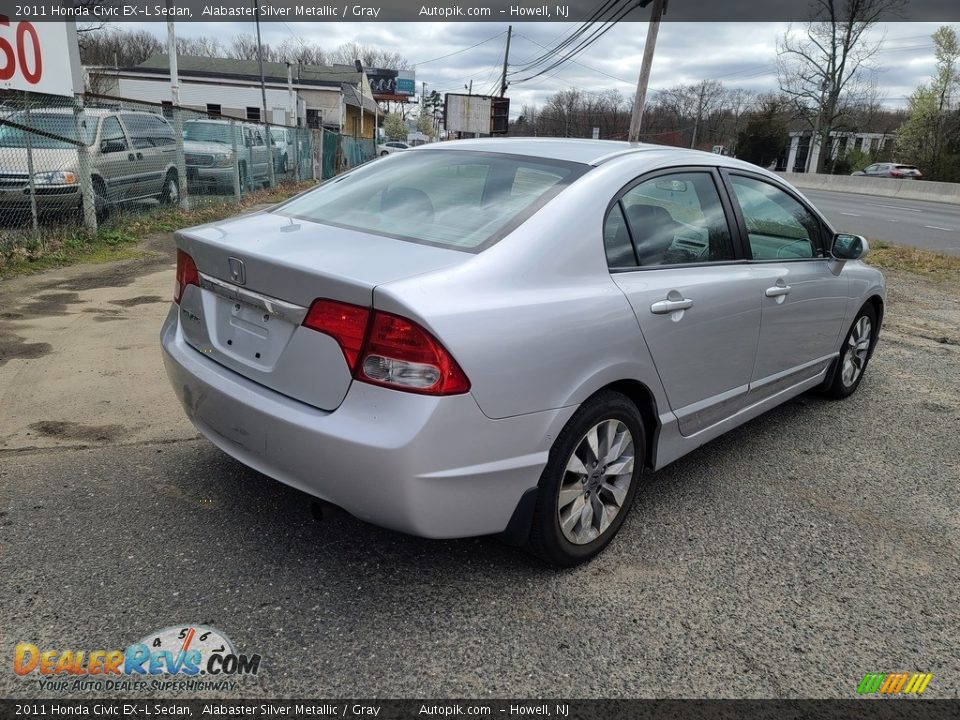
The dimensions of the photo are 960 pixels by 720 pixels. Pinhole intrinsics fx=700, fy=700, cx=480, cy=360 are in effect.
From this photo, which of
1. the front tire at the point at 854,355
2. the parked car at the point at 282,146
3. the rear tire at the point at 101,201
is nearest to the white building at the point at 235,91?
the parked car at the point at 282,146

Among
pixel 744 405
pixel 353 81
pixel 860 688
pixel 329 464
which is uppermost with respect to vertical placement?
pixel 353 81

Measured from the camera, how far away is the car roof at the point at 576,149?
3.15 m

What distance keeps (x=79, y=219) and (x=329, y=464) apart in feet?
27.9

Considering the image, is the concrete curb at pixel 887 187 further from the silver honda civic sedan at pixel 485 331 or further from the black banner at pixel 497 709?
the black banner at pixel 497 709

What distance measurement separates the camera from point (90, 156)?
906cm

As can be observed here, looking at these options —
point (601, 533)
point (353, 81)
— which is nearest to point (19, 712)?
point (601, 533)

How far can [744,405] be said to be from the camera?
146 inches

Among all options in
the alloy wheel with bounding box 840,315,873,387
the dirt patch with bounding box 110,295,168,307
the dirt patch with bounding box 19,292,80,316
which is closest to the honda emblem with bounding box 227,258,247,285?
the alloy wheel with bounding box 840,315,873,387

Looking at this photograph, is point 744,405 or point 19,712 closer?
point 19,712

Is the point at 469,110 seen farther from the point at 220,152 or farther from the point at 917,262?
the point at 917,262

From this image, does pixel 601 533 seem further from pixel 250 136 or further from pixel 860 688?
pixel 250 136

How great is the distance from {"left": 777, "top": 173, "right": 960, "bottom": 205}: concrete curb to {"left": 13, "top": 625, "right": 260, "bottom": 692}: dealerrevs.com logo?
34871mm

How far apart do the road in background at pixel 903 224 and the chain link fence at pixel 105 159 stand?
515 inches

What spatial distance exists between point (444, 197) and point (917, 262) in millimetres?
10300
